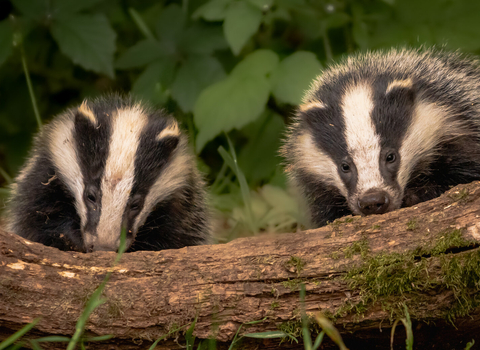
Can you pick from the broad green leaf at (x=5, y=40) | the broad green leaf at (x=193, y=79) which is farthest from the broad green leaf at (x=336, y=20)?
the broad green leaf at (x=5, y=40)

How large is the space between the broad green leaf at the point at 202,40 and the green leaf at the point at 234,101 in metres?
0.60

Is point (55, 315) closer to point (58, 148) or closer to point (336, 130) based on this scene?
point (58, 148)

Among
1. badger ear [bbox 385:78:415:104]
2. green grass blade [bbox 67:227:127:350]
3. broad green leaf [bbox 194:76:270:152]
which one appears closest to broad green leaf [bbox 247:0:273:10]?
broad green leaf [bbox 194:76:270:152]

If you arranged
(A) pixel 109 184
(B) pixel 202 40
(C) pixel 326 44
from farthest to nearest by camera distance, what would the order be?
(C) pixel 326 44, (B) pixel 202 40, (A) pixel 109 184

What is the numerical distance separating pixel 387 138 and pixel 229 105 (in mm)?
1415

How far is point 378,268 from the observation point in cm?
247

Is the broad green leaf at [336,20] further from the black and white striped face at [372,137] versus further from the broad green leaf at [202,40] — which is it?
the black and white striped face at [372,137]

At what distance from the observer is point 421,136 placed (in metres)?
3.49

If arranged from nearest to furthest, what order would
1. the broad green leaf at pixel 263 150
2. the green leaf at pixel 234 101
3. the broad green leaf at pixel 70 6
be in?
the green leaf at pixel 234 101 → the broad green leaf at pixel 70 6 → the broad green leaf at pixel 263 150

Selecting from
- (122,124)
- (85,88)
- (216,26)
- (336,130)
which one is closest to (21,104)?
(85,88)

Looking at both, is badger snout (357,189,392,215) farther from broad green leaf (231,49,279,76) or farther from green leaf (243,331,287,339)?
broad green leaf (231,49,279,76)

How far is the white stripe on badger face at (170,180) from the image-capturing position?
11.7 ft

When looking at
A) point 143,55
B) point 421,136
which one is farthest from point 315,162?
point 143,55

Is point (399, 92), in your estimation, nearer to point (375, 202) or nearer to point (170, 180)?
point (375, 202)
